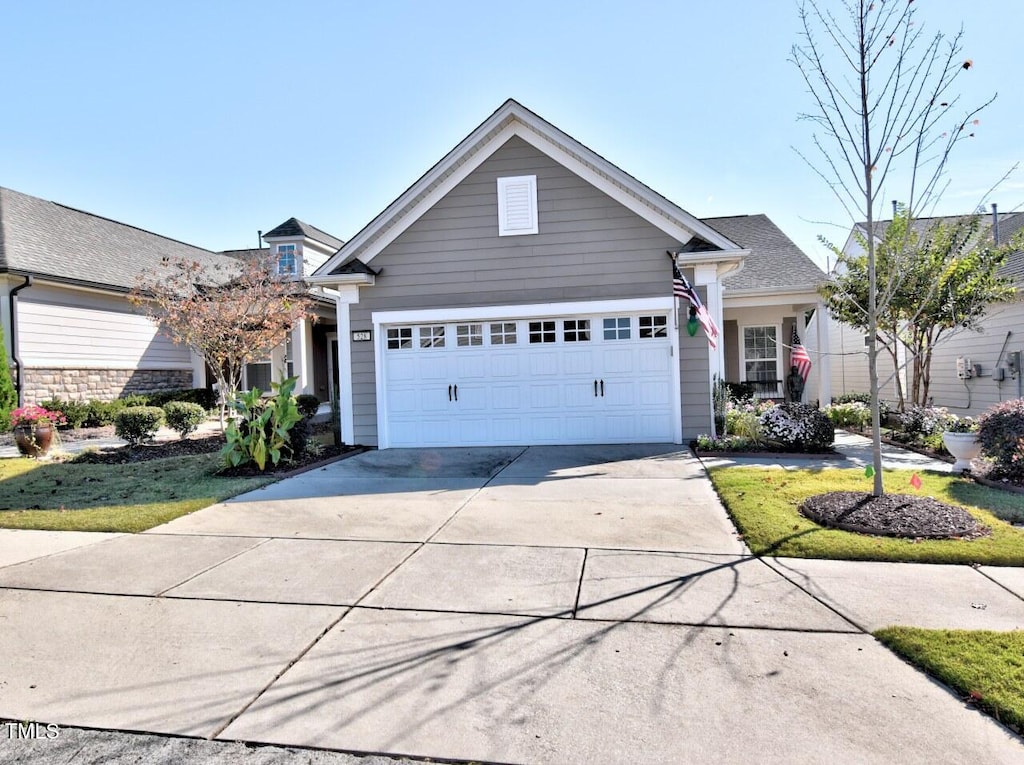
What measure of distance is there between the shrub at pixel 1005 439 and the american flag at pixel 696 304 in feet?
12.3

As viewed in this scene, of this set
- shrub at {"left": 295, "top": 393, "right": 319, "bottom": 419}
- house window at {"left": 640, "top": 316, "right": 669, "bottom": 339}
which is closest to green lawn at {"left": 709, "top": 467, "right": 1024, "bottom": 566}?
house window at {"left": 640, "top": 316, "right": 669, "bottom": 339}

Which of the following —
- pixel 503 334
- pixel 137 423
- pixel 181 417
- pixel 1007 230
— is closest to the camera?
pixel 503 334

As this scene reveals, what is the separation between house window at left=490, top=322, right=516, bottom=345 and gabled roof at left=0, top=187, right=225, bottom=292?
9.52 metres

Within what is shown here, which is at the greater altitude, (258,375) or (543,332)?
(543,332)

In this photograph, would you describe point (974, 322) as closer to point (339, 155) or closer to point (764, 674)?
point (764, 674)

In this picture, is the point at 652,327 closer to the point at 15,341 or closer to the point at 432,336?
the point at 432,336

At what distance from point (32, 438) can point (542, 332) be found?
9107 mm

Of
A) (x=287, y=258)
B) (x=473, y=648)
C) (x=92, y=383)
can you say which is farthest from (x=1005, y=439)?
(x=92, y=383)

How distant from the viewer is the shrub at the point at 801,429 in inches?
371

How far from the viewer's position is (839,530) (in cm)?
536

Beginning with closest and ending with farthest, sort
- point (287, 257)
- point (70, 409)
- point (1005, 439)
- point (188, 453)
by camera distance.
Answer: point (1005, 439)
point (188, 453)
point (70, 409)
point (287, 257)

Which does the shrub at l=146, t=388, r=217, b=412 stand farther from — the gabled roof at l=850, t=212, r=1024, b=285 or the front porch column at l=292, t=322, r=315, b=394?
the gabled roof at l=850, t=212, r=1024, b=285

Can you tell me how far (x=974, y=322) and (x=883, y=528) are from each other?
9265mm

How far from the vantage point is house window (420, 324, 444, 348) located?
11258 mm
